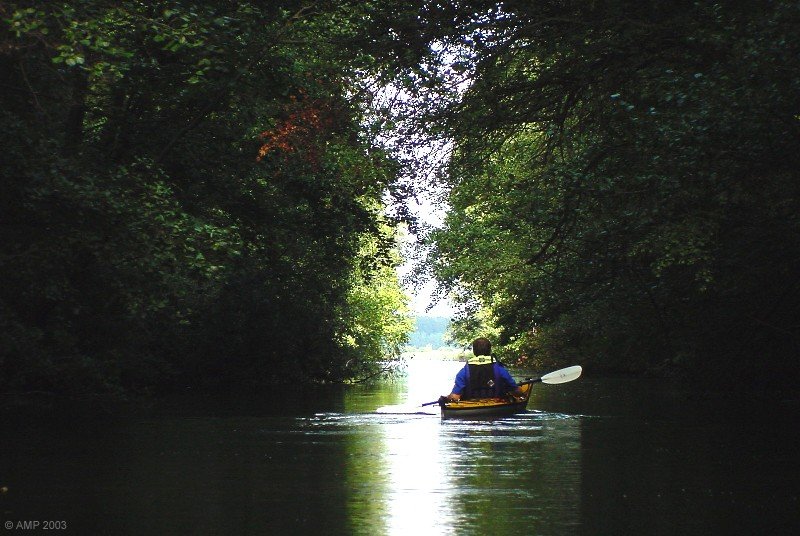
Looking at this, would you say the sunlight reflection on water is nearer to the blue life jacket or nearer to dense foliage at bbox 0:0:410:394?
the blue life jacket

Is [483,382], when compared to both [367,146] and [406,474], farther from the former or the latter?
[406,474]

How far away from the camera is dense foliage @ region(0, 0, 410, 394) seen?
16.6m

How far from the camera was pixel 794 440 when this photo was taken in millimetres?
15352

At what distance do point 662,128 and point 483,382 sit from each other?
651cm

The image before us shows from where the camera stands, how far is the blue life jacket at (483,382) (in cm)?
1991

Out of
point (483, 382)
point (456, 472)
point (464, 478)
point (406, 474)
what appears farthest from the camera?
point (483, 382)

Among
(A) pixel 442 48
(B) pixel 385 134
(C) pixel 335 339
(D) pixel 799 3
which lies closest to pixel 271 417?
(B) pixel 385 134

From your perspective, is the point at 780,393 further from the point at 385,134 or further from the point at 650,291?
the point at 385,134

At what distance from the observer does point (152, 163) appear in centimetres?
1947

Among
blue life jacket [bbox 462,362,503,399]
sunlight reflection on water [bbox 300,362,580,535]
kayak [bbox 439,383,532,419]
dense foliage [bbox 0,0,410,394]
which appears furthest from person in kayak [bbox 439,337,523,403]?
dense foliage [bbox 0,0,410,394]

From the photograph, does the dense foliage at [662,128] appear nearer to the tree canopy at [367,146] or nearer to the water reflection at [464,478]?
the tree canopy at [367,146]

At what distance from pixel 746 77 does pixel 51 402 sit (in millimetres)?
14398

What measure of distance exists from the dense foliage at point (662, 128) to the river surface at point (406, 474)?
2.92m

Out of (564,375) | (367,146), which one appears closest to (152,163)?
(367,146)
